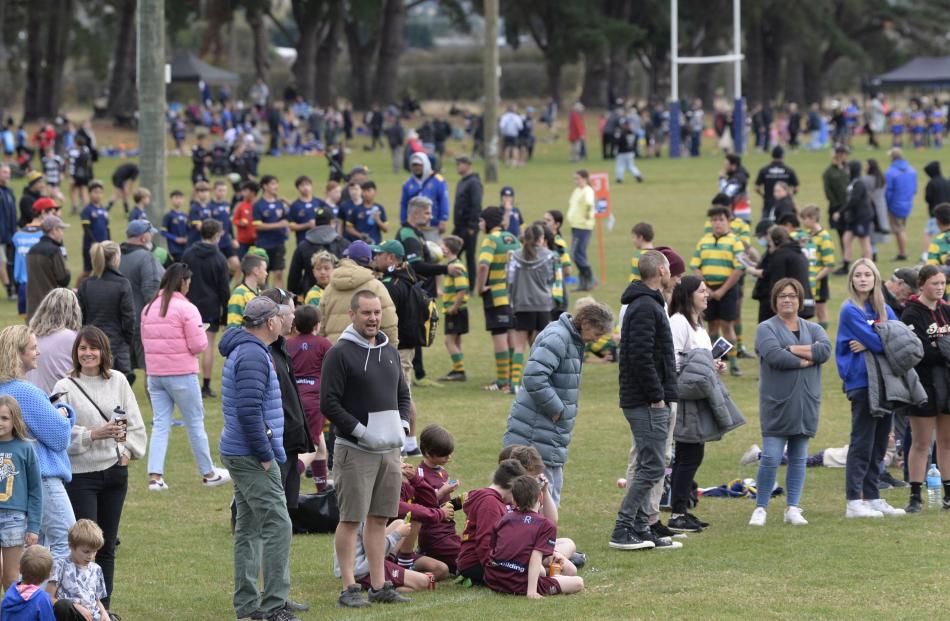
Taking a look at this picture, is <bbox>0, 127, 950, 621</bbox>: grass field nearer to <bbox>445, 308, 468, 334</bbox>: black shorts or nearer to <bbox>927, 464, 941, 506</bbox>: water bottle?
<bbox>927, 464, 941, 506</bbox>: water bottle

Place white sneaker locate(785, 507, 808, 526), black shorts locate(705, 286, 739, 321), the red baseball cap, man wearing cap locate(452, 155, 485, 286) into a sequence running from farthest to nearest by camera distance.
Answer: man wearing cap locate(452, 155, 485, 286), the red baseball cap, black shorts locate(705, 286, 739, 321), white sneaker locate(785, 507, 808, 526)

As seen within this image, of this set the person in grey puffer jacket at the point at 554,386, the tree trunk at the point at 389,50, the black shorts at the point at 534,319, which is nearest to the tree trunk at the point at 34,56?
the tree trunk at the point at 389,50

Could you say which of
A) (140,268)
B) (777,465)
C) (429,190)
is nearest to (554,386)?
(777,465)

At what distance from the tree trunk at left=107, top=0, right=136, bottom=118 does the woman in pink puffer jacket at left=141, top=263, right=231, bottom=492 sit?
4627 cm

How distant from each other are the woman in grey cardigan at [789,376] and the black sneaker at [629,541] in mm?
1114

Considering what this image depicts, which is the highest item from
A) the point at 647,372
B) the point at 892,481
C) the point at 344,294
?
the point at 344,294

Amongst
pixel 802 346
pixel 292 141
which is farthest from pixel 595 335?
pixel 292 141

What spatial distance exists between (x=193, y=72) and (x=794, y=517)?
49.3m

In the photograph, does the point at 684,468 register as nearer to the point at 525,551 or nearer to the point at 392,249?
the point at 525,551

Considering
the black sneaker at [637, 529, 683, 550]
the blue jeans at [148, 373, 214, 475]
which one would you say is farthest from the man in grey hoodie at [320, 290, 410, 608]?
the blue jeans at [148, 373, 214, 475]

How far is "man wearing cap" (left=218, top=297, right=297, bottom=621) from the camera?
27.5ft

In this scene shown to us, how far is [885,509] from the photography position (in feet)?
36.3

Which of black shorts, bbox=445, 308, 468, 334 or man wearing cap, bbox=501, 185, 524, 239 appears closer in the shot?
black shorts, bbox=445, 308, 468, 334

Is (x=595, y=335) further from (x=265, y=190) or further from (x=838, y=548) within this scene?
(x=265, y=190)
